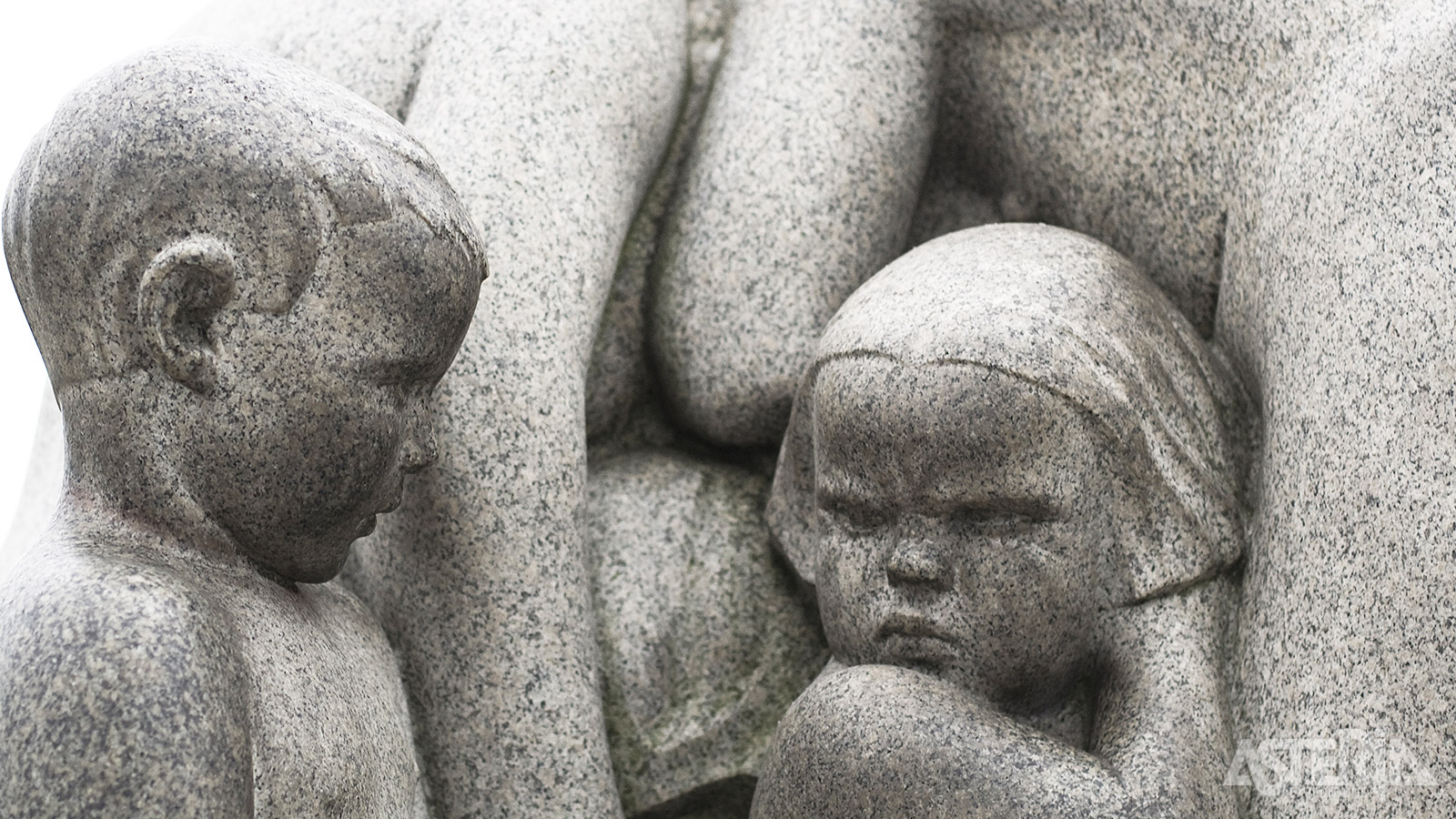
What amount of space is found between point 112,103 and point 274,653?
625mm

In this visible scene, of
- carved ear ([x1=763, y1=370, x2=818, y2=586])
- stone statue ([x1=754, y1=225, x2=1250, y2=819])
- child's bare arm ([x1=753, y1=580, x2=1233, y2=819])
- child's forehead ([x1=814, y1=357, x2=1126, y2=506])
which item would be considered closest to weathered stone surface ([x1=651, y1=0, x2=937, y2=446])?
carved ear ([x1=763, y1=370, x2=818, y2=586])

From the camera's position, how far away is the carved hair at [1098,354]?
2.09m

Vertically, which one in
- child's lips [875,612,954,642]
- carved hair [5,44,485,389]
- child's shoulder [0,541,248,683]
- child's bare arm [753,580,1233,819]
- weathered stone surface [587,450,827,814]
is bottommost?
weathered stone surface [587,450,827,814]

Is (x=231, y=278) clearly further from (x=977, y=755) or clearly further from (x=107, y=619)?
(x=977, y=755)

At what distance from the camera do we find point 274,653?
1854mm

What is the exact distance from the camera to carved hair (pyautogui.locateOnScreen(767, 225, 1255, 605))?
2.09 meters

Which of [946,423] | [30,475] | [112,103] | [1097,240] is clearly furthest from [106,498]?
[1097,240]

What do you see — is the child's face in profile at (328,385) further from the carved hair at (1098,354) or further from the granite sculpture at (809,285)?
the carved hair at (1098,354)

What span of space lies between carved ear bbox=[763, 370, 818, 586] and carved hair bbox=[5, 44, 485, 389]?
71 cm

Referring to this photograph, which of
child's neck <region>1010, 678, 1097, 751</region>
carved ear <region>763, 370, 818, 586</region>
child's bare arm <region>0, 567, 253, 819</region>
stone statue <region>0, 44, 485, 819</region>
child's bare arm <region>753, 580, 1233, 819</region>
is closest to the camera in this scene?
child's bare arm <region>0, 567, 253, 819</region>

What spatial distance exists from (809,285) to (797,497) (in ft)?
1.07

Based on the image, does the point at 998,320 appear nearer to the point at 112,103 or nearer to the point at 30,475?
→ the point at 112,103

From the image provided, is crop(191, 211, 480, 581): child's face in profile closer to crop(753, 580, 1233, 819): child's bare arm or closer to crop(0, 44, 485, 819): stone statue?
crop(0, 44, 485, 819): stone statue

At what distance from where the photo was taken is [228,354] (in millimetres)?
1808
